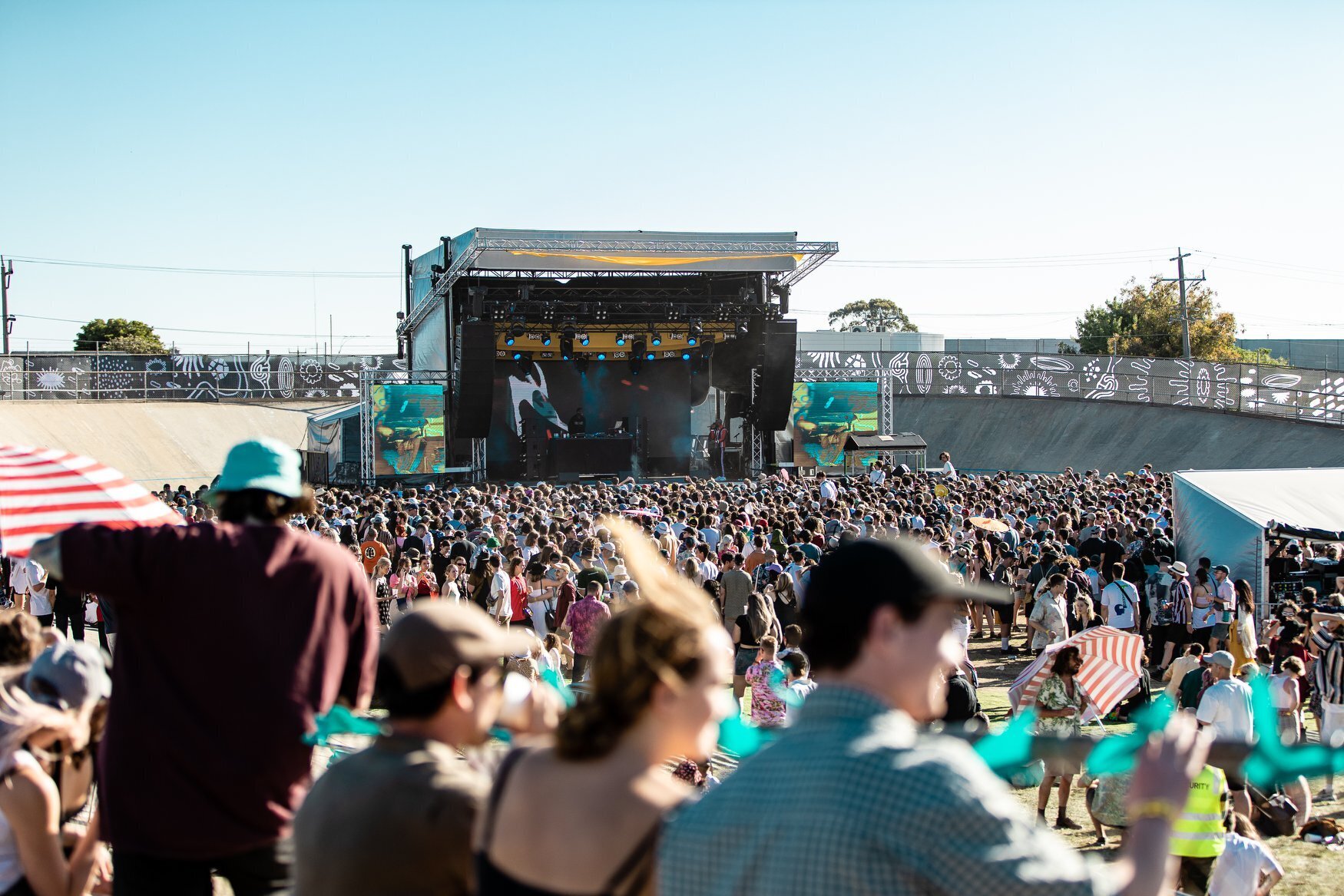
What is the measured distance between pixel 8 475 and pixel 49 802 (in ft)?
2.70

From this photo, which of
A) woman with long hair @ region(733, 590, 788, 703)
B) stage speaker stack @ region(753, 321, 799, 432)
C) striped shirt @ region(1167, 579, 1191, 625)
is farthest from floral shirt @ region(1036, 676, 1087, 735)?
stage speaker stack @ region(753, 321, 799, 432)

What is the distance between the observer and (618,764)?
171cm

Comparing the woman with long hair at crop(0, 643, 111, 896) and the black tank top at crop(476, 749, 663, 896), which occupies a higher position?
the black tank top at crop(476, 749, 663, 896)

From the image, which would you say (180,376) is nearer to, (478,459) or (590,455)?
(478,459)

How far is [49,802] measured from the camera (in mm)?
2736

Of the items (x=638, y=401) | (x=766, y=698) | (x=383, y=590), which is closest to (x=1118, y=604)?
(x=766, y=698)

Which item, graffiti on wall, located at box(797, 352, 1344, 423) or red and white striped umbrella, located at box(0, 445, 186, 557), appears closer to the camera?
red and white striped umbrella, located at box(0, 445, 186, 557)

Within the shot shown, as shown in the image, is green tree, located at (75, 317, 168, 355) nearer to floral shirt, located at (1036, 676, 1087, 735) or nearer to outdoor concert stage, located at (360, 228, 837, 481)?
outdoor concert stage, located at (360, 228, 837, 481)

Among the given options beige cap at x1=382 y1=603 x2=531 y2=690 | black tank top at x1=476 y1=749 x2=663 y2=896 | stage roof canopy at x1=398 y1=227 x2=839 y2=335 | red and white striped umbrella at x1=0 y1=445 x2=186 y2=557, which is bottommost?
black tank top at x1=476 y1=749 x2=663 y2=896

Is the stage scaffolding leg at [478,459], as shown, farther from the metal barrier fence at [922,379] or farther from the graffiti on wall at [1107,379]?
the graffiti on wall at [1107,379]

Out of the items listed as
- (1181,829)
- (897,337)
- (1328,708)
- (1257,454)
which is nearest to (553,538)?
(1328,708)

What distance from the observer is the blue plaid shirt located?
1.45m

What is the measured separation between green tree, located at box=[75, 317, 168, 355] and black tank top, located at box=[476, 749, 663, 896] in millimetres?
53557

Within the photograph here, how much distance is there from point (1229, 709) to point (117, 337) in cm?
5556
